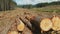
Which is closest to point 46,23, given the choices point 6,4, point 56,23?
point 56,23

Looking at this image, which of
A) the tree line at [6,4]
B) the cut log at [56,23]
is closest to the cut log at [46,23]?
the cut log at [56,23]

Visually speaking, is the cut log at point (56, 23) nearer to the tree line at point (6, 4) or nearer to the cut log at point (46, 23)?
the cut log at point (46, 23)

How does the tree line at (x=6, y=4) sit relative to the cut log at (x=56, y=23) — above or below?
below

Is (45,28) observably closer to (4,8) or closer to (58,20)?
(58,20)

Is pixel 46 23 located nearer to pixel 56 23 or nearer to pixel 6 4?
pixel 56 23

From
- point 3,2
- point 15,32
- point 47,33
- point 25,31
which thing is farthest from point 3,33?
point 3,2

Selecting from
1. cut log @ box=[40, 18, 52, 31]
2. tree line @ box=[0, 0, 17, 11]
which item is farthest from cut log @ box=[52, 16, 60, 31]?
tree line @ box=[0, 0, 17, 11]

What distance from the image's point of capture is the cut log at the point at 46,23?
5628 mm

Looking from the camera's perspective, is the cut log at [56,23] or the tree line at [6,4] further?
the tree line at [6,4]

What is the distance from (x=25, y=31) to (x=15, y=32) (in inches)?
47.8

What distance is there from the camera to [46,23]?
5699 millimetres

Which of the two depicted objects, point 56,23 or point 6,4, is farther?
point 6,4

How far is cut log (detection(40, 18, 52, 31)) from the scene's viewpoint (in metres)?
5.63

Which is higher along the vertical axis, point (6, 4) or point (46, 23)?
point (46, 23)
